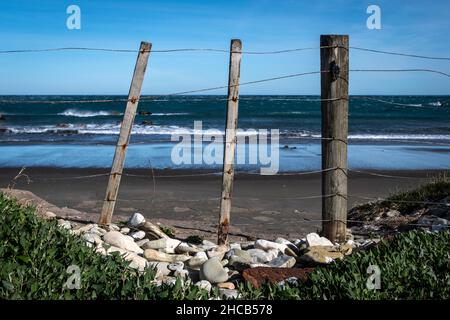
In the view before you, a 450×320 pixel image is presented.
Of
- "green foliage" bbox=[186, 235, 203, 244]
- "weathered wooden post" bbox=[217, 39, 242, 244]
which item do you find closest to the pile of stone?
"green foliage" bbox=[186, 235, 203, 244]

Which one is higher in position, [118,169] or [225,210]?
[118,169]

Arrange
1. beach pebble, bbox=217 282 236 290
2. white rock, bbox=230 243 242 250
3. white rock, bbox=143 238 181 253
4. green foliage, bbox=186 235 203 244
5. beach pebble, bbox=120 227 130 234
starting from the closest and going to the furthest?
beach pebble, bbox=217 282 236 290 < white rock, bbox=143 238 181 253 < white rock, bbox=230 243 242 250 < green foliage, bbox=186 235 203 244 < beach pebble, bbox=120 227 130 234

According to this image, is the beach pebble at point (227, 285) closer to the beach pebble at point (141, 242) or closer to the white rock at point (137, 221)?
the beach pebble at point (141, 242)

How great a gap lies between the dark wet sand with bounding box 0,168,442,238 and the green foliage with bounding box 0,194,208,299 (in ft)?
10.5

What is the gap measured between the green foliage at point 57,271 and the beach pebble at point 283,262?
6.03 ft

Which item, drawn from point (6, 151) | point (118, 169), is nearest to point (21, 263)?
point (118, 169)

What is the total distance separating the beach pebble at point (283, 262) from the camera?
5180 millimetres

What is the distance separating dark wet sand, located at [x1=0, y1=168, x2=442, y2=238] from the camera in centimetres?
798

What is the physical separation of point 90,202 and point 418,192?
528 cm

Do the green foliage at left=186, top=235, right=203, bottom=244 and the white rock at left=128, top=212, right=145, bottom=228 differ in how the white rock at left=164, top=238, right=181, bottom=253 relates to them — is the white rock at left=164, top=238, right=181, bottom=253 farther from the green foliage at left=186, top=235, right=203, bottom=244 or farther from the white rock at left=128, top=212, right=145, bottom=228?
the white rock at left=128, top=212, right=145, bottom=228

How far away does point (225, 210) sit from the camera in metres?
6.14

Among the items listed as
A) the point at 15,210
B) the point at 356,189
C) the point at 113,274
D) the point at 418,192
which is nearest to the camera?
the point at 113,274
